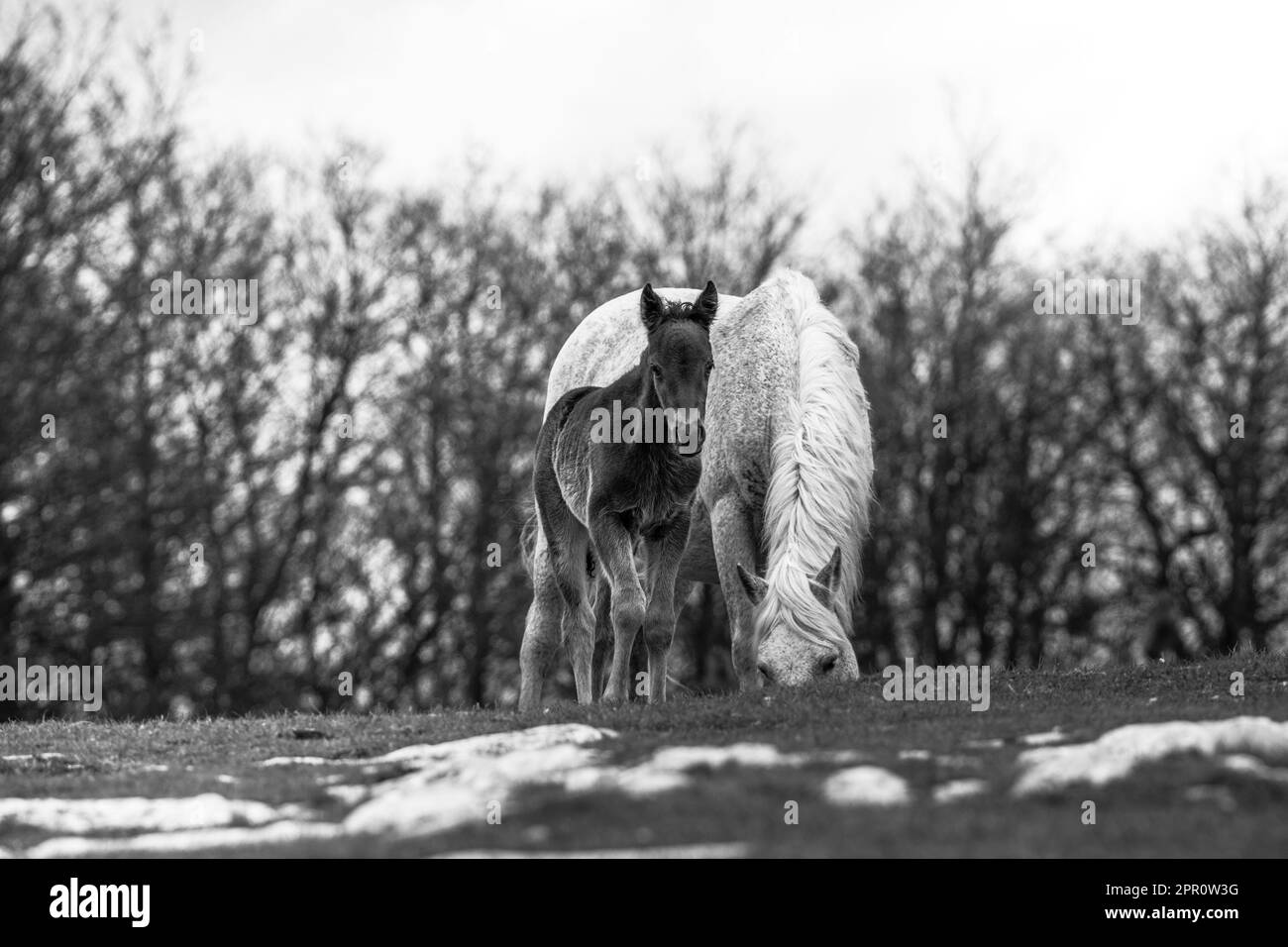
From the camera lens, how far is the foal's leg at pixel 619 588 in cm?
1234

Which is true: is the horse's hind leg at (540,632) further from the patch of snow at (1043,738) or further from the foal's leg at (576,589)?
the patch of snow at (1043,738)

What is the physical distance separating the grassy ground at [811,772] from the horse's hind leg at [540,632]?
2.84ft

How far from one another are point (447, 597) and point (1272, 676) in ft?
78.8

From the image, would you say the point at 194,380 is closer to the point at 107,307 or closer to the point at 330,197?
the point at 107,307

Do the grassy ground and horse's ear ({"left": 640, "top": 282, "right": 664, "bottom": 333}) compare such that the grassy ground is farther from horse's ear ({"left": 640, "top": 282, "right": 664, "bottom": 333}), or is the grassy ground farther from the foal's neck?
horse's ear ({"left": 640, "top": 282, "right": 664, "bottom": 333})

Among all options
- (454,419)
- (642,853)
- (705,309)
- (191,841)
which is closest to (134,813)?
(191,841)

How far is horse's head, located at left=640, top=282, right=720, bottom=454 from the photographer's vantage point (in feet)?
37.0

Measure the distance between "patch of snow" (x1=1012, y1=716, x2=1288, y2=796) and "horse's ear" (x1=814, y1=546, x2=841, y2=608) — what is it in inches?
183

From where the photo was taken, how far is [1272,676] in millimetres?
12172

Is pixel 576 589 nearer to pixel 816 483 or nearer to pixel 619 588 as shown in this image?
pixel 619 588

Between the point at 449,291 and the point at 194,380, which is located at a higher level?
the point at 449,291

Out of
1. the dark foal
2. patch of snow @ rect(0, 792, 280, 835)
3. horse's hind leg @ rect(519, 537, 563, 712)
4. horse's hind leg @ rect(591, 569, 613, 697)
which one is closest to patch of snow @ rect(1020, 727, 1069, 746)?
the dark foal

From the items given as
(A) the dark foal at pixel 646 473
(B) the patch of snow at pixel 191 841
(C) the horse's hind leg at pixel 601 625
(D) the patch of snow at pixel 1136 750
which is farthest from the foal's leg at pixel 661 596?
(B) the patch of snow at pixel 191 841
